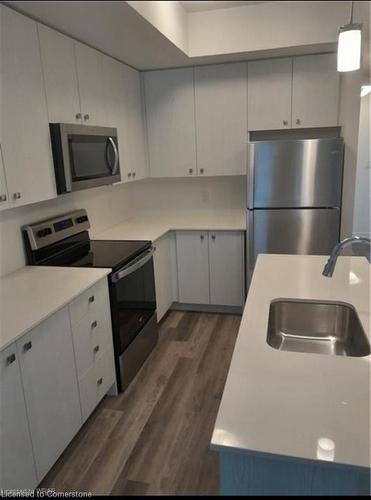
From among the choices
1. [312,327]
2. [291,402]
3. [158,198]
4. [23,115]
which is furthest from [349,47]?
[158,198]

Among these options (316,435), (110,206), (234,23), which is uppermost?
(234,23)

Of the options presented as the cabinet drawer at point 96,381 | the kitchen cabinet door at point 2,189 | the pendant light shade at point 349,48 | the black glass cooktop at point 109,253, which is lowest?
the cabinet drawer at point 96,381

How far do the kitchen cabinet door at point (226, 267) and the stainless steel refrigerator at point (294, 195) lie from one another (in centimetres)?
22

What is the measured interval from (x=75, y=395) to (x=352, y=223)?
230cm

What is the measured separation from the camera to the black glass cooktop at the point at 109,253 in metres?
2.35

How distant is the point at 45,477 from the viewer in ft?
5.93

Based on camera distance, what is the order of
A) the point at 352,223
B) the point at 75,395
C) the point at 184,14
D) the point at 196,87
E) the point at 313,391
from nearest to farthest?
the point at 184,14 < the point at 313,391 < the point at 75,395 < the point at 352,223 < the point at 196,87

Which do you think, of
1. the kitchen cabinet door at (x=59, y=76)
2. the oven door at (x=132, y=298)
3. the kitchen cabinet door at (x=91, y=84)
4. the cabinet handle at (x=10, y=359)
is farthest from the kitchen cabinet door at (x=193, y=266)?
the cabinet handle at (x=10, y=359)

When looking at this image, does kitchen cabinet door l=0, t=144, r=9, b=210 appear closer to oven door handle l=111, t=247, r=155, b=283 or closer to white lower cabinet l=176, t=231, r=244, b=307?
oven door handle l=111, t=247, r=155, b=283

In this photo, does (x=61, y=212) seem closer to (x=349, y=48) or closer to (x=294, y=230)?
(x=294, y=230)

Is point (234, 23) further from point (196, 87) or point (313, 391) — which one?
point (196, 87)

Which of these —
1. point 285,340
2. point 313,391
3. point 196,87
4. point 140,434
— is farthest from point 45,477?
point 196,87

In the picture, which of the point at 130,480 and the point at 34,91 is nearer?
the point at 130,480

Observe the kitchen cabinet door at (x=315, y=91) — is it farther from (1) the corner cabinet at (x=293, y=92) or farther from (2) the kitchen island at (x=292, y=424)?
(2) the kitchen island at (x=292, y=424)
